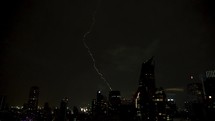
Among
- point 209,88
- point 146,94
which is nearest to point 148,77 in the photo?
point 146,94

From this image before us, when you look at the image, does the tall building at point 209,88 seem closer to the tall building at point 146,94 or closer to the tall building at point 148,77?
the tall building at point 146,94

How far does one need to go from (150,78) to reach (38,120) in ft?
300

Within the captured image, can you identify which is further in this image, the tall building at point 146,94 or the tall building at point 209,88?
the tall building at point 146,94

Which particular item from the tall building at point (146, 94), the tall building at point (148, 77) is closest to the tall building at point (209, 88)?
the tall building at point (146, 94)

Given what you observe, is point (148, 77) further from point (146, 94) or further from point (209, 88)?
point (209, 88)

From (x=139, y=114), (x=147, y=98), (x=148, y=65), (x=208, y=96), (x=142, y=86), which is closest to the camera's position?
(x=208, y=96)

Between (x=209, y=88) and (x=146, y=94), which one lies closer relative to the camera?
(x=209, y=88)

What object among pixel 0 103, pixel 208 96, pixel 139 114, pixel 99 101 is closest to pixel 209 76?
pixel 208 96

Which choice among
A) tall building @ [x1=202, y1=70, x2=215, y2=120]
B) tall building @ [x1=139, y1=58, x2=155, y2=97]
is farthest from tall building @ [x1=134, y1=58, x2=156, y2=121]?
tall building @ [x1=202, y1=70, x2=215, y2=120]

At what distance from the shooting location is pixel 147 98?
475 feet

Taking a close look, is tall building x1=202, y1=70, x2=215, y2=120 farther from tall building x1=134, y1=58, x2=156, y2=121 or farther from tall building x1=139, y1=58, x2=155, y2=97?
tall building x1=139, y1=58, x2=155, y2=97

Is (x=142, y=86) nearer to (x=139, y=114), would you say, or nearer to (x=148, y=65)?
(x=148, y=65)

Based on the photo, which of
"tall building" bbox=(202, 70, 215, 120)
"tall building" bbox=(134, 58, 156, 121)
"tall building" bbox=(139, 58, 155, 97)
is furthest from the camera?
"tall building" bbox=(139, 58, 155, 97)

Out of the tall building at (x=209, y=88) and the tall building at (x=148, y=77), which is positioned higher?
the tall building at (x=148, y=77)
